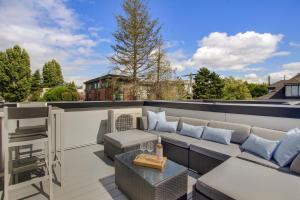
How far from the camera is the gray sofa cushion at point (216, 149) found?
251 centimetres

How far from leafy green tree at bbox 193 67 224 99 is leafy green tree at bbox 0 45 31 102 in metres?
18.9

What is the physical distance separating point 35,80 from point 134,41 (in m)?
15.4

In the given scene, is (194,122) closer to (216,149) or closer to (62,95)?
(216,149)

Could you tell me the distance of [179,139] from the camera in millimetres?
3260

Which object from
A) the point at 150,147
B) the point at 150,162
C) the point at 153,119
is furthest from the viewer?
the point at 153,119

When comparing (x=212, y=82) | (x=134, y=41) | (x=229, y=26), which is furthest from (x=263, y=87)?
(x=134, y=41)

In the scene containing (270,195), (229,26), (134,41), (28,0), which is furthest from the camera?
(134,41)

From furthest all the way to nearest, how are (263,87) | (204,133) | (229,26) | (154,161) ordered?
(263,87) < (229,26) < (204,133) < (154,161)

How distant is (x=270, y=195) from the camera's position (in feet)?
4.62

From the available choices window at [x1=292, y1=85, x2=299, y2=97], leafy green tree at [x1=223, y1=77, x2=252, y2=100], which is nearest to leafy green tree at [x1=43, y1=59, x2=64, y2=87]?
leafy green tree at [x1=223, y1=77, x2=252, y2=100]

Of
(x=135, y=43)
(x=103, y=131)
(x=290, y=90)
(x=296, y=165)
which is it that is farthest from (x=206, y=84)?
(x=296, y=165)

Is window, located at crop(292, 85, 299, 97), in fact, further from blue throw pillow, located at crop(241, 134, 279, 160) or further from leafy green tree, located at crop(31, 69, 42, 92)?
leafy green tree, located at crop(31, 69, 42, 92)

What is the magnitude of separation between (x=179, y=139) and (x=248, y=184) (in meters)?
1.70

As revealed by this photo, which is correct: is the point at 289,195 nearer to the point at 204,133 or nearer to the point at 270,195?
the point at 270,195
